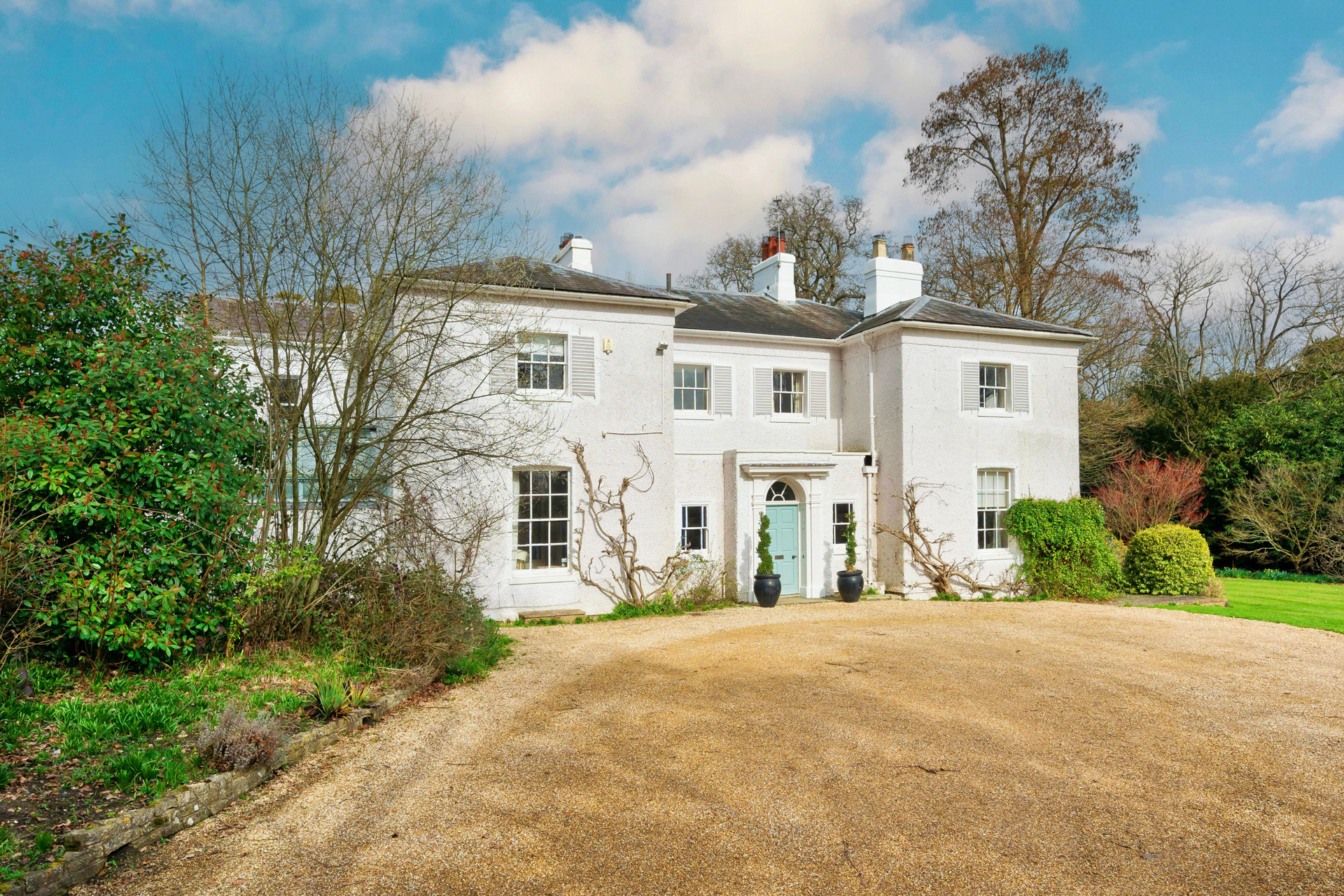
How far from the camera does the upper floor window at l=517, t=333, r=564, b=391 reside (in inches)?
535

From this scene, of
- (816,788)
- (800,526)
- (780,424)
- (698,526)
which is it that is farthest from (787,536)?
A: (816,788)

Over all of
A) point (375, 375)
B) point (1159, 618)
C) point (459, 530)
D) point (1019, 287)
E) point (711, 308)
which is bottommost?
point (1159, 618)

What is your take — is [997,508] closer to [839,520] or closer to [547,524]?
[839,520]

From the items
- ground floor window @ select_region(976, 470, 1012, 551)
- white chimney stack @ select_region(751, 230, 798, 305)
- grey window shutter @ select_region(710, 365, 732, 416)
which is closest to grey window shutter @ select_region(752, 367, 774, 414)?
grey window shutter @ select_region(710, 365, 732, 416)

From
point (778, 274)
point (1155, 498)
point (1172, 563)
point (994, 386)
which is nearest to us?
point (1172, 563)

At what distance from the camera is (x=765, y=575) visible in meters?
14.8

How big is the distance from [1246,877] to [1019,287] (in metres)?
23.5

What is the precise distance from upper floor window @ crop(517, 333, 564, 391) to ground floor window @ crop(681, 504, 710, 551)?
360cm

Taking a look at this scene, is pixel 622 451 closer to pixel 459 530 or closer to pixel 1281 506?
pixel 459 530

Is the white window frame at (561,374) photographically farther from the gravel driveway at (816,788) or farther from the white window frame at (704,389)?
the gravel driveway at (816,788)

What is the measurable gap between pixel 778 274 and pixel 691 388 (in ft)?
18.8

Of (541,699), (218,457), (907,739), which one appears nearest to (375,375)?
(218,457)

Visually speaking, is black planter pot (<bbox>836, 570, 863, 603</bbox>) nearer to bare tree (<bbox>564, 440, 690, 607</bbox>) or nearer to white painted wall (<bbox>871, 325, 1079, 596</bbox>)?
white painted wall (<bbox>871, 325, 1079, 596</bbox>)

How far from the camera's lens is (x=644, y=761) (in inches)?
239
